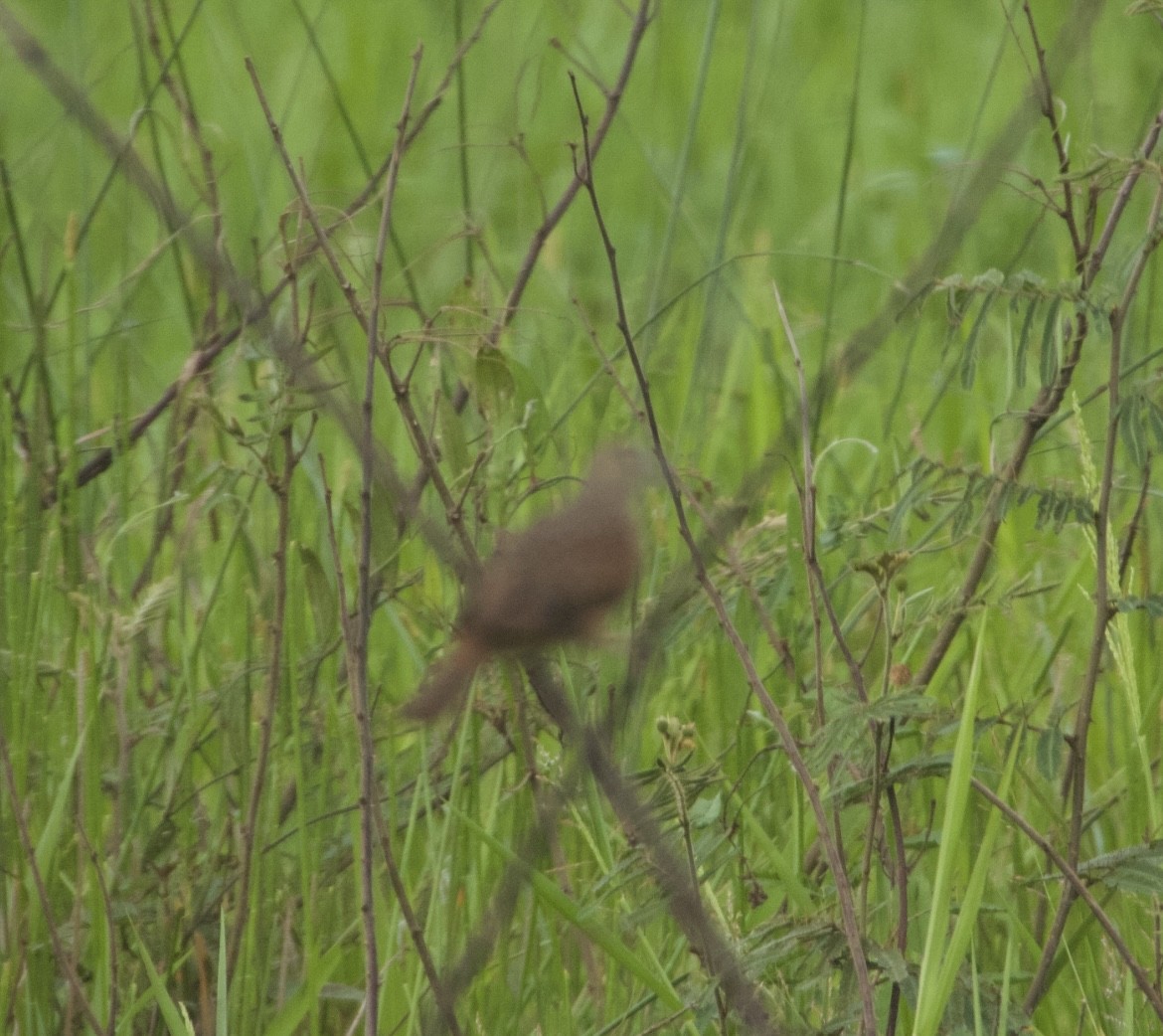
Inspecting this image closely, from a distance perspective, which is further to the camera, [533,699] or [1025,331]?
[533,699]

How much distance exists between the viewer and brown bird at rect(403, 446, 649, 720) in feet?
2.58

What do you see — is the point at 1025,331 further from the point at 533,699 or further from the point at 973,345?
the point at 533,699

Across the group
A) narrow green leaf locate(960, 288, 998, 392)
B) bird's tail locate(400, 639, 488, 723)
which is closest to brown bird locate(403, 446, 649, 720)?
bird's tail locate(400, 639, 488, 723)

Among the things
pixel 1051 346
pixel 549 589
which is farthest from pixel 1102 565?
pixel 549 589

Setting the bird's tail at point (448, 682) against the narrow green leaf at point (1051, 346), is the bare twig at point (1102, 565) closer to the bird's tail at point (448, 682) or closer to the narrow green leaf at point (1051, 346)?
the narrow green leaf at point (1051, 346)

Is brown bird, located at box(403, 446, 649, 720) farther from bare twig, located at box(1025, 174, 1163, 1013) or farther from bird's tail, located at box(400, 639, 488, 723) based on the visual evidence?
bare twig, located at box(1025, 174, 1163, 1013)

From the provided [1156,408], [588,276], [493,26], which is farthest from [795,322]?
[1156,408]

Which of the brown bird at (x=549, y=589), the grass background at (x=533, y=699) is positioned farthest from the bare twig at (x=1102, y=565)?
the brown bird at (x=549, y=589)

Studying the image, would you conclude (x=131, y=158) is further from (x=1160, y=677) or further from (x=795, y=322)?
(x=795, y=322)

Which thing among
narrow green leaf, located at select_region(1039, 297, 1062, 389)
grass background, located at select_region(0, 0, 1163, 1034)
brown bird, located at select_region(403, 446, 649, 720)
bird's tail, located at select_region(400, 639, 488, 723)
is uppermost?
brown bird, located at select_region(403, 446, 649, 720)

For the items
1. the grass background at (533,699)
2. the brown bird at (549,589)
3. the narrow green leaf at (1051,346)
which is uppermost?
the brown bird at (549,589)

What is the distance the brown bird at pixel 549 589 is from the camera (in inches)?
30.9

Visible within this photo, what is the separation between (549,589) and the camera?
0.79 metres

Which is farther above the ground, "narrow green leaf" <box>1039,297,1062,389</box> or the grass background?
"narrow green leaf" <box>1039,297,1062,389</box>
